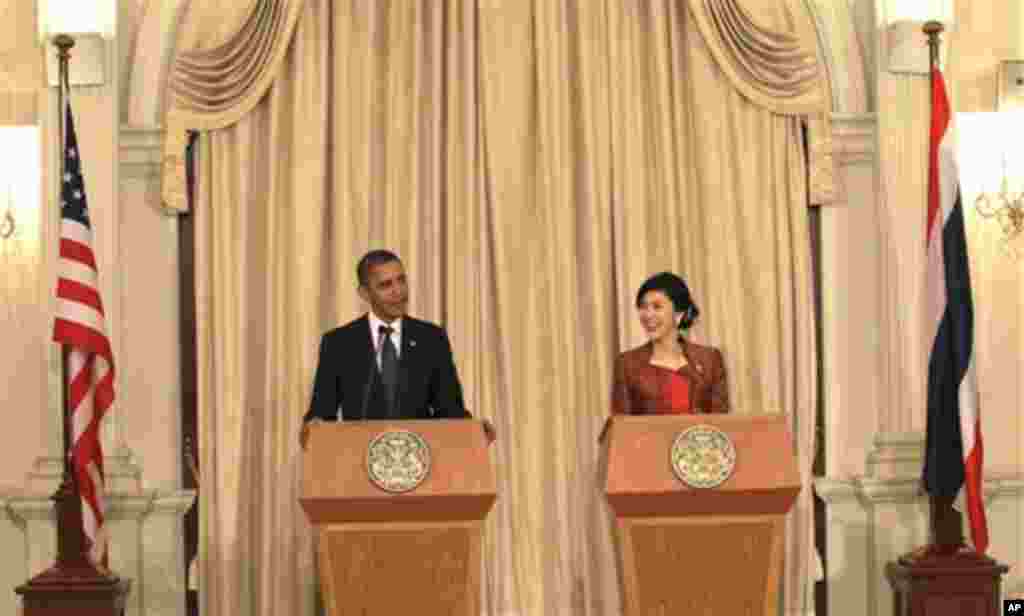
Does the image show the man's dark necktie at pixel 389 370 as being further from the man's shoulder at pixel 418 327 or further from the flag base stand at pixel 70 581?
the flag base stand at pixel 70 581

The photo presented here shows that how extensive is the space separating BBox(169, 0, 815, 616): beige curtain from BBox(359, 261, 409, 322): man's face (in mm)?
1819

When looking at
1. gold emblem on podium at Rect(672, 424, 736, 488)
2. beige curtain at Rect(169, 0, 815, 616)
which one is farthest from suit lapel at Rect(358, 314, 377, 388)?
beige curtain at Rect(169, 0, 815, 616)

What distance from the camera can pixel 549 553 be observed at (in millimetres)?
10055

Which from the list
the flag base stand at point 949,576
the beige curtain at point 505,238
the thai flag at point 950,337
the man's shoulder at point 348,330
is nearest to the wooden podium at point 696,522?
the man's shoulder at point 348,330

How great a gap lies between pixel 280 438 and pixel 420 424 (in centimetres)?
224

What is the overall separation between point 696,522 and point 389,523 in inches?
44.2

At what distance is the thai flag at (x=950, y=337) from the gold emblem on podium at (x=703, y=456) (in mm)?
1881

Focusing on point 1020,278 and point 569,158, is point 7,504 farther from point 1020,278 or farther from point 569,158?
point 1020,278

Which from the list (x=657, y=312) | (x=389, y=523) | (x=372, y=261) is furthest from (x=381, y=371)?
(x=657, y=312)

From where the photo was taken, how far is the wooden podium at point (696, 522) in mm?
7875

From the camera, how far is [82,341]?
30.4ft

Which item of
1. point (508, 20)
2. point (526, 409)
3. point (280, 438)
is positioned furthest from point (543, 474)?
point (508, 20)

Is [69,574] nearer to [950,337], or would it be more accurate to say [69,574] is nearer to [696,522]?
[696,522]

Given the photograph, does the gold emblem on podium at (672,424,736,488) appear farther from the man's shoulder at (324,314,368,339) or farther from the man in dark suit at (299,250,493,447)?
the man's shoulder at (324,314,368,339)
